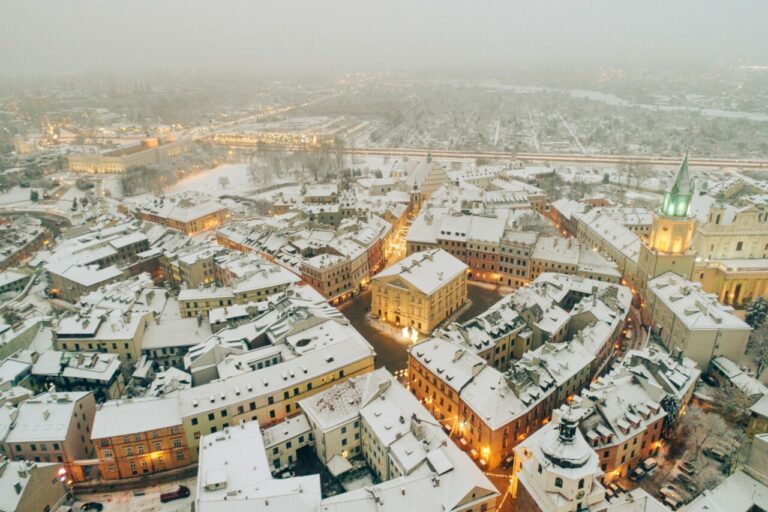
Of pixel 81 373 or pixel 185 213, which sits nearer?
pixel 81 373

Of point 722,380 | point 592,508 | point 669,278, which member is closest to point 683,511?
point 592,508

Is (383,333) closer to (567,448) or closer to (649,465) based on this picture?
(649,465)

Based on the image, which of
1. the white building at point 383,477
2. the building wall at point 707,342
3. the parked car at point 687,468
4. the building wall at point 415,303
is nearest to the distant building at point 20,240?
the building wall at point 415,303

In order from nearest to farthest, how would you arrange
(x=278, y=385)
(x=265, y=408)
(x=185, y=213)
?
1. (x=265, y=408)
2. (x=278, y=385)
3. (x=185, y=213)

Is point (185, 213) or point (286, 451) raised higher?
point (185, 213)

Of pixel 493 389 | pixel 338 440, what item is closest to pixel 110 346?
pixel 338 440

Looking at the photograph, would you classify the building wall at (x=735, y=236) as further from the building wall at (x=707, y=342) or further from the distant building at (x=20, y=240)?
the distant building at (x=20, y=240)

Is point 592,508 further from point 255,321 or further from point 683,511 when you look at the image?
point 255,321
